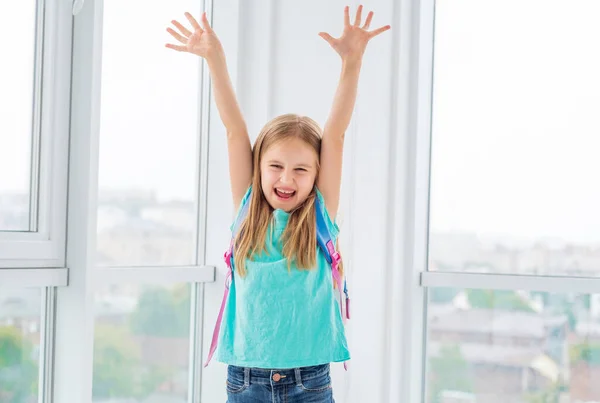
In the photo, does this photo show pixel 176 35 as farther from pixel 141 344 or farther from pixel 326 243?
pixel 141 344

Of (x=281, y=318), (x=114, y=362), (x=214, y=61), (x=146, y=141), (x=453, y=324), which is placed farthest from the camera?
(x=453, y=324)

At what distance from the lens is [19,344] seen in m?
1.60

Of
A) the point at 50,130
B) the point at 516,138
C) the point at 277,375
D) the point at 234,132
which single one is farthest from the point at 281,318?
the point at 516,138

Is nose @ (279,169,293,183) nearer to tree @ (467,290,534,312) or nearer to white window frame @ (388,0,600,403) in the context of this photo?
white window frame @ (388,0,600,403)

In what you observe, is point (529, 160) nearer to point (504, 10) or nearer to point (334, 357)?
point (504, 10)

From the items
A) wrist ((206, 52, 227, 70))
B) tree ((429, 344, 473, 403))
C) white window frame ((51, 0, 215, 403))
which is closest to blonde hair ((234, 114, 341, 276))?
wrist ((206, 52, 227, 70))

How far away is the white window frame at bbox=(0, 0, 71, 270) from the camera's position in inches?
64.1

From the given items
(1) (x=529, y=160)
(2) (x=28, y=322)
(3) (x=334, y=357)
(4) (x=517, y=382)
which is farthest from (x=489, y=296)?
(2) (x=28, y=322)

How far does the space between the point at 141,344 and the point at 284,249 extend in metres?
0.58

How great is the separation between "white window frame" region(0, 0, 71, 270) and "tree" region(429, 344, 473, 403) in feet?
3.43

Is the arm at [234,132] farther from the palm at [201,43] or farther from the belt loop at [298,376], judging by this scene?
the belt loop at [298,376]

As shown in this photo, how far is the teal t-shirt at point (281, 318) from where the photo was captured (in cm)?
154

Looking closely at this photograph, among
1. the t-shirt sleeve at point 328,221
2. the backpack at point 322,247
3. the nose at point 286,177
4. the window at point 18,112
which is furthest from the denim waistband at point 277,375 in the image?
the window at point 18,112

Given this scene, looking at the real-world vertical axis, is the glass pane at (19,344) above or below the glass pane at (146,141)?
below
